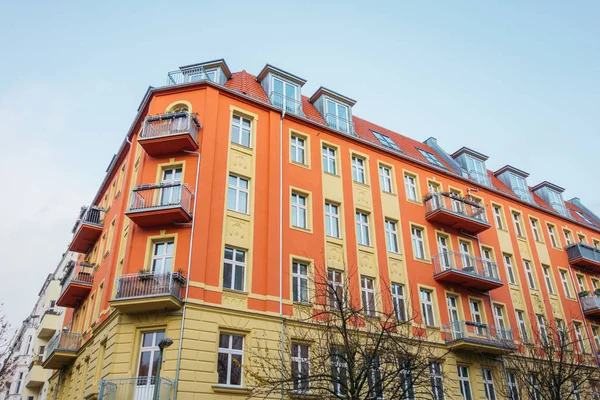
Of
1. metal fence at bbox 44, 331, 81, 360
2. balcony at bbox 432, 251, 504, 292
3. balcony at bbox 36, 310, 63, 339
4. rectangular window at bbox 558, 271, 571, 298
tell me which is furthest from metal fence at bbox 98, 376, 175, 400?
balcony at bbox 36, 310, 63, 339

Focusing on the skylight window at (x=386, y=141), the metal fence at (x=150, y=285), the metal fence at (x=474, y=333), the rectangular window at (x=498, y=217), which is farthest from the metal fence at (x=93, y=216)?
the rectangular window at (x=498, y=217)

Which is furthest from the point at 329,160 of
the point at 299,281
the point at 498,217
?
the point at 498,217

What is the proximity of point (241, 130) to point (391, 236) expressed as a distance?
8523 mm

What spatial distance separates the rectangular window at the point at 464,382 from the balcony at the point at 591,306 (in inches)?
473

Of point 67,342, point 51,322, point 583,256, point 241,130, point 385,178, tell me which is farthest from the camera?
point 51,322

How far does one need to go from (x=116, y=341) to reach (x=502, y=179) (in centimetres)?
2749

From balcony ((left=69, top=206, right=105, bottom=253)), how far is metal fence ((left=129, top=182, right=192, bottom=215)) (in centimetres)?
829

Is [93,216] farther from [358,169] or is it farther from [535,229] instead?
[535,229]

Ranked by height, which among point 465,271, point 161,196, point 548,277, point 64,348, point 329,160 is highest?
point 329,160

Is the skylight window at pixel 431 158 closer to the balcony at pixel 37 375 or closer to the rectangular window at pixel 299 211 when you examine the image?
the rectangular window at pixel 299 211

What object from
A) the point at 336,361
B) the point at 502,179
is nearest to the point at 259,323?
the point at 336,361

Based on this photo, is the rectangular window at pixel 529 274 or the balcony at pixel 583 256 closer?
the rectangular window at pixel 529 274

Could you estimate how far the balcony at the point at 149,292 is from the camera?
16.4 metres

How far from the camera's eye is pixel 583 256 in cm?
3153
